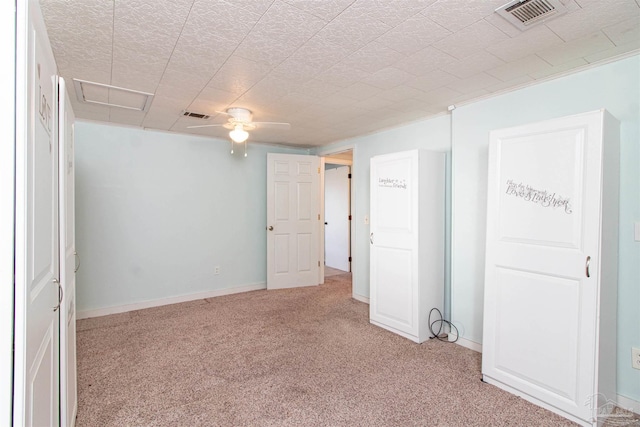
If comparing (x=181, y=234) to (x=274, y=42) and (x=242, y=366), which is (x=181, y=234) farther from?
(x=274, y=42)

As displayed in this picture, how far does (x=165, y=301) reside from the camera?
4270mm

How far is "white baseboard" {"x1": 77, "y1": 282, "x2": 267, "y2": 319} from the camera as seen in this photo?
3.82 metres

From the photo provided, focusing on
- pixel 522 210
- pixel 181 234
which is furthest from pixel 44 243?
pixel 181 234

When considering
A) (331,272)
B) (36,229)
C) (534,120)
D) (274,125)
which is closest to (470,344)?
(534,120)

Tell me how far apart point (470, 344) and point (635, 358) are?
1171 millimetres

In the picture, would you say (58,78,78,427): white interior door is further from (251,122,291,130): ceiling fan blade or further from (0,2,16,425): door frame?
(251,122,291,130): ceiling fan blade

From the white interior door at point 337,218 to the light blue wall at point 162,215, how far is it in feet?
6.42

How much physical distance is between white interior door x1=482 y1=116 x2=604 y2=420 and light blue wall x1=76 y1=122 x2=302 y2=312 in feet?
11.5

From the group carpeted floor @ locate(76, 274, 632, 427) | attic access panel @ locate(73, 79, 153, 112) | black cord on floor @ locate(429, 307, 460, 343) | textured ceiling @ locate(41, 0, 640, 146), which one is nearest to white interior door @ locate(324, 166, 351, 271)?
carpeted floor @ locate(76, 274, 632, 427)

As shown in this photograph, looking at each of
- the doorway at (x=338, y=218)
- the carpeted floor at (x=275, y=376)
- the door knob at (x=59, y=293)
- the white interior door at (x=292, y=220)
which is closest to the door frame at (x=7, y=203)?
the door knob at (x=59, y=293)

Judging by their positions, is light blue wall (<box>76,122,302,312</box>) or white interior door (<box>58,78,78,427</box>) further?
light blue wall (<box>76,122,302,312</box>)

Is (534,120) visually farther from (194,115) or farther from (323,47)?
(194,115)

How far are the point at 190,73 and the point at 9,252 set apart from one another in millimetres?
1898

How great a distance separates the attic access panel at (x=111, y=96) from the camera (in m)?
2.66
